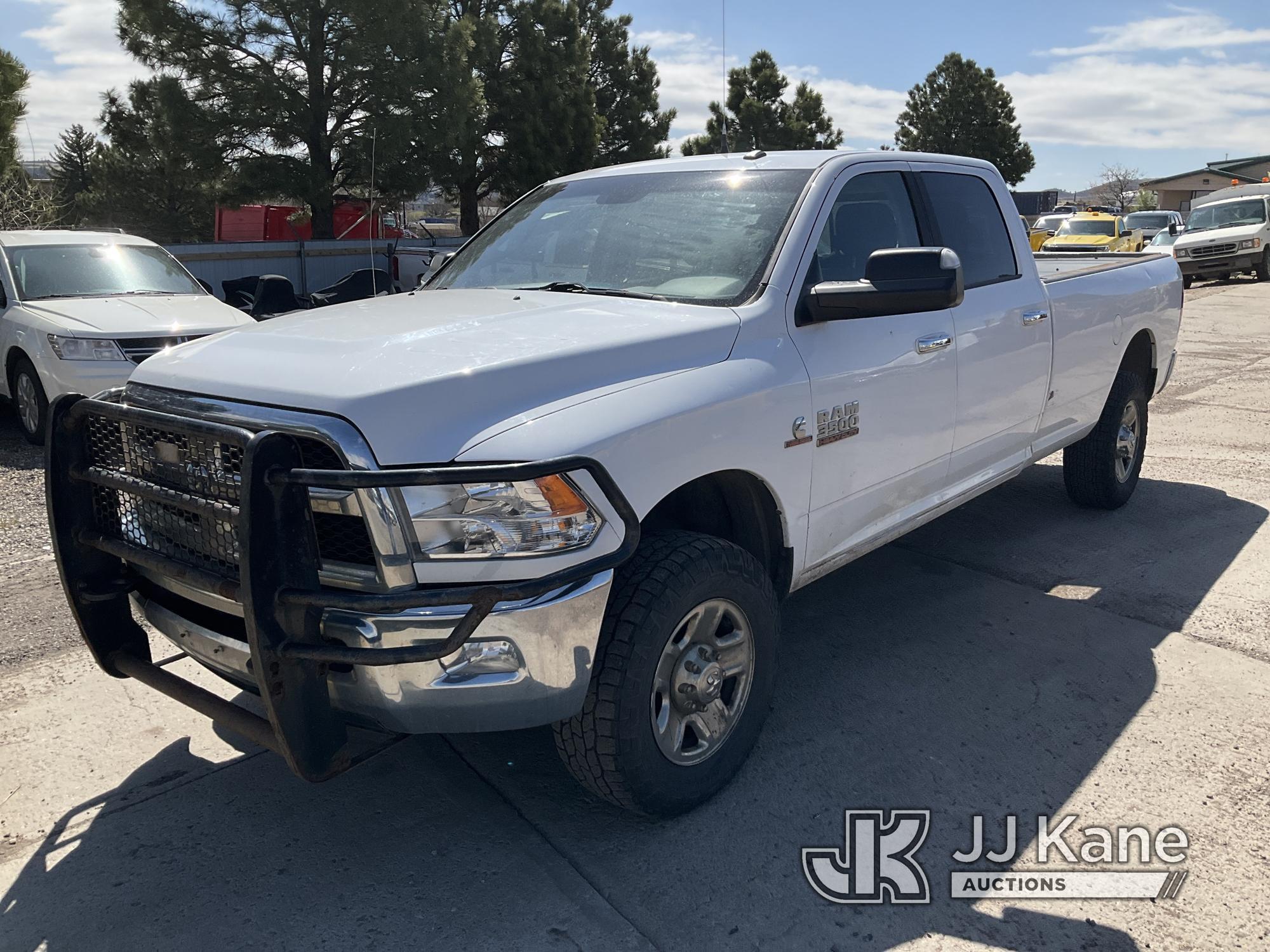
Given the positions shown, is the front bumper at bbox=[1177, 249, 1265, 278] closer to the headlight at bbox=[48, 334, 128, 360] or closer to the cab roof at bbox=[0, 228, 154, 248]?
the cab roof at bbox=[0, 228, 154, 248]

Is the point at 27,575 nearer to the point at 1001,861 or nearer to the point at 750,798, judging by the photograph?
the point at 750,798

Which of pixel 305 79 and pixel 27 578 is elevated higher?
pixel 305 79

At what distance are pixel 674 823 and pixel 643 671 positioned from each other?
0.62 meters

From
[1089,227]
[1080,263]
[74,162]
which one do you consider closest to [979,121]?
[1089,227]

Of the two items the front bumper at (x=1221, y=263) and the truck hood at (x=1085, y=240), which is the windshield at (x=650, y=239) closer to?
the truck hood at (x=1085, y=240)

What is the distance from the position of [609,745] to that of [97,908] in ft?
4.58

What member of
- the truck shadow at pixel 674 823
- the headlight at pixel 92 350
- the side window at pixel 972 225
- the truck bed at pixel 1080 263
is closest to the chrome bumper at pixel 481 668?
the truck shadow at pixel 674 823

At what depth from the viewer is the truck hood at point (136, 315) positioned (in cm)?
785

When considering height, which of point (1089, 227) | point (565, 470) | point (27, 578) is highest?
point (1089, 227)

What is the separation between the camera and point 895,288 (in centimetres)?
329

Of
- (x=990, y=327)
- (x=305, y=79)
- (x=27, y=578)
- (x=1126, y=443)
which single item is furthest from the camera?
(x=305, y=79)

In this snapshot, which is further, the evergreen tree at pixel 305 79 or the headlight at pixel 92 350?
the evergreen tree at pixel 305 79

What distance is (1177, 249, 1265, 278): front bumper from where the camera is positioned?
2284cm

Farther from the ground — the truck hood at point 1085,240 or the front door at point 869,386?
the truck hood at point 1085,240
